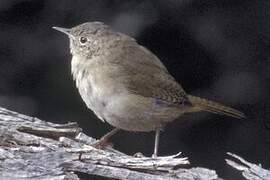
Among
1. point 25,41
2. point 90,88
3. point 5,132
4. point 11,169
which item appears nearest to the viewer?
point 11,169

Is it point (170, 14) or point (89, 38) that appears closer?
point (89, 38)

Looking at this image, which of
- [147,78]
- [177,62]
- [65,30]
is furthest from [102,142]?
[177,62]

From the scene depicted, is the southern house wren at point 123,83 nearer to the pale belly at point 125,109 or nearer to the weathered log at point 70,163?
the pale belly at point 125,109

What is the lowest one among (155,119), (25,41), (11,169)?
(11,169)

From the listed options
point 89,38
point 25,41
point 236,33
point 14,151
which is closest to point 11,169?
point 14,151

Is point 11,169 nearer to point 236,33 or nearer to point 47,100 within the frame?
point 47,100

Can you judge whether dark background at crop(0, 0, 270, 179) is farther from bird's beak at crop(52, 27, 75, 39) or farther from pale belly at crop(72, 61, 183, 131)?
pale belly at crop(72, 61, 183, 131)

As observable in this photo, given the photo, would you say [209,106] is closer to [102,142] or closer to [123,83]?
[123,83]
